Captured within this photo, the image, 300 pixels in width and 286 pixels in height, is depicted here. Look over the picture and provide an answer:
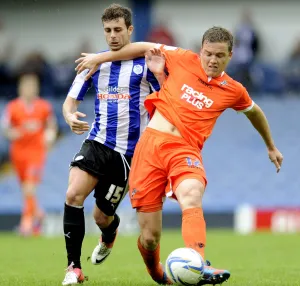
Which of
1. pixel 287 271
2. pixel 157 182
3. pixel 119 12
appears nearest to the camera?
pixel 157 182

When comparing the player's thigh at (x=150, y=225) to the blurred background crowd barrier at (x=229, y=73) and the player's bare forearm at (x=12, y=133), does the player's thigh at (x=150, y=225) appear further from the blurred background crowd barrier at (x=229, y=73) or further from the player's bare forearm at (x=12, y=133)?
→ the blurred background crowd barrier at (x=229, y=73)

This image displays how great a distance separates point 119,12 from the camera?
24.9 ft

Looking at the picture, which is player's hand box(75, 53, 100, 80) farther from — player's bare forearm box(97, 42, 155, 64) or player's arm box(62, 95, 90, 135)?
player's arm box(62, 95, 90, 135)

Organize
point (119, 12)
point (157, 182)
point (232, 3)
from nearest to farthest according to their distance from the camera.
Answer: point (157, 182)
point (119, 12)
point (232, 3)

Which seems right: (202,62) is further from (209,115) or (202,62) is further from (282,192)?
(282,192)

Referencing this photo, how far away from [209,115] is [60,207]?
395 inches

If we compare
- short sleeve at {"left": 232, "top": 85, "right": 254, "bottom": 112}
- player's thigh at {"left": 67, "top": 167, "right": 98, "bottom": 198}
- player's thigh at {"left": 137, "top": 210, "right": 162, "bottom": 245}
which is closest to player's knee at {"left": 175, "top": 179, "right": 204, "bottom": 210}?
player's thigh at {"left": 137, "top": 210, "right": 162, "bottom": 245}

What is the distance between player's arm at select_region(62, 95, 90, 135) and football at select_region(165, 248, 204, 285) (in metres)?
1.39

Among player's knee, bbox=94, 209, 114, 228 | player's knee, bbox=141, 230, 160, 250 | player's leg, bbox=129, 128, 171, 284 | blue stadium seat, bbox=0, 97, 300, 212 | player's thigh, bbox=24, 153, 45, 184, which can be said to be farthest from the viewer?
blue stadium seat, bbox=0, 97, 300, 212

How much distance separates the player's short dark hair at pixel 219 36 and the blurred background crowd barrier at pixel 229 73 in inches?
374

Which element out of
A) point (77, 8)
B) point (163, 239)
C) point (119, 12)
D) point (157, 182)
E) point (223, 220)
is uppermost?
point (119, 12)

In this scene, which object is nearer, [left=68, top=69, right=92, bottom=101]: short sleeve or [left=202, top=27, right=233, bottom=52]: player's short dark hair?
[left=202, top=27, right=233, bottom=52]: player's short dark hair

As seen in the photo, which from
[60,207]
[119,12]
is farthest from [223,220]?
[119,12]

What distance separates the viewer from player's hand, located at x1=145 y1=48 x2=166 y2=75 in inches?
296
